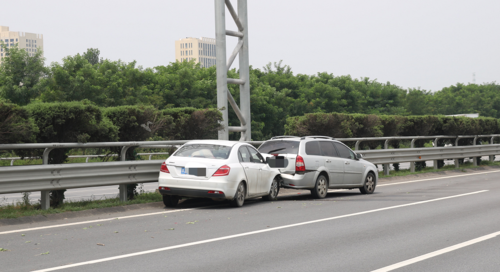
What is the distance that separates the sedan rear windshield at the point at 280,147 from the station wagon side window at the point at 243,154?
196cm

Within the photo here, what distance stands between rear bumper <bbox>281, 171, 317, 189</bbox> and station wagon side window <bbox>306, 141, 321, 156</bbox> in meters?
0.57

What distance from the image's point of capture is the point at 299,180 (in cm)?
1396

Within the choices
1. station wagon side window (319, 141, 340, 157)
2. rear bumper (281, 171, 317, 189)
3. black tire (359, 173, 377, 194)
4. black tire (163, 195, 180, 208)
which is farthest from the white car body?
black tire (359, 173, 377, 194)

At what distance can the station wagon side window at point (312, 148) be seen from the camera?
14.4 meters

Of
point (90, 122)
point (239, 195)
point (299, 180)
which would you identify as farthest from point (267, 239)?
point (299, 180)

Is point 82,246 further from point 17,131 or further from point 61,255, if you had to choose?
point 17,131

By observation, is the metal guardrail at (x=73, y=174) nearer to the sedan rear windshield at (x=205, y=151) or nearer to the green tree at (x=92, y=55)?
the sedan rear windshield at (x=205, y=151)

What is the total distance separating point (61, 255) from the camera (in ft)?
22.5

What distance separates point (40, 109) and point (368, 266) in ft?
23.6

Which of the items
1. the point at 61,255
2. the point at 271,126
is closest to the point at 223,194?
the point at 61,255

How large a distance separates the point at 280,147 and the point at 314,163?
99cm

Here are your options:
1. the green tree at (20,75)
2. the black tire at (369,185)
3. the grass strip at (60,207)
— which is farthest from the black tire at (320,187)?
the green tree at (20,75)

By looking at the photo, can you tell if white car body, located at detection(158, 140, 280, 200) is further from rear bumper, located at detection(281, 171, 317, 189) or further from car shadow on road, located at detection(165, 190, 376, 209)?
rear bumper, located at detection(281, 171, 317, 189)

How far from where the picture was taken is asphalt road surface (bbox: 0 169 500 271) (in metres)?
6.50
